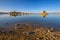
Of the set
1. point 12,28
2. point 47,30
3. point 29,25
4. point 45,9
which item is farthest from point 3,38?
point 45,9

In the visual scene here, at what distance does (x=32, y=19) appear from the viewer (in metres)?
1.78

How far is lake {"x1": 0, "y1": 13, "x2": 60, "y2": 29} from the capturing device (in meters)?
1.72

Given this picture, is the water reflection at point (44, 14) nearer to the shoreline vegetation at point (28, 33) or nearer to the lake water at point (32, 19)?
the lake water at point (32, 19)

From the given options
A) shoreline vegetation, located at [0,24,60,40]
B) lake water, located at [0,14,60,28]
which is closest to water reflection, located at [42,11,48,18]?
lake water, located at [0,14,60,28]

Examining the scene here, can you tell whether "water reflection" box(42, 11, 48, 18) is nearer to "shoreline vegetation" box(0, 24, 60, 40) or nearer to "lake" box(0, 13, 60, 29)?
"lake" box(0, 13, 60, 29)

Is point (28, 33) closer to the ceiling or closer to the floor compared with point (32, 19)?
closer to the floor

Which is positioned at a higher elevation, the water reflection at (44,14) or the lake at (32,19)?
the water reflection at (44,14)

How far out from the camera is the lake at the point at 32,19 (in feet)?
5.65

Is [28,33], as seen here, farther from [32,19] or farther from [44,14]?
[44,14]

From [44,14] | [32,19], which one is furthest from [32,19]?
[44,14]

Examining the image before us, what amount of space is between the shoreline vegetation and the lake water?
0.24 feet

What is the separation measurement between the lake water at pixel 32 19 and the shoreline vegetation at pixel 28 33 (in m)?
0.07

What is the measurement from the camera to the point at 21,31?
1.74 meters

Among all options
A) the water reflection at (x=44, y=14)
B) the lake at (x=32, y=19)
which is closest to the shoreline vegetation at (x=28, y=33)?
the lake at (x=32, y=19)
